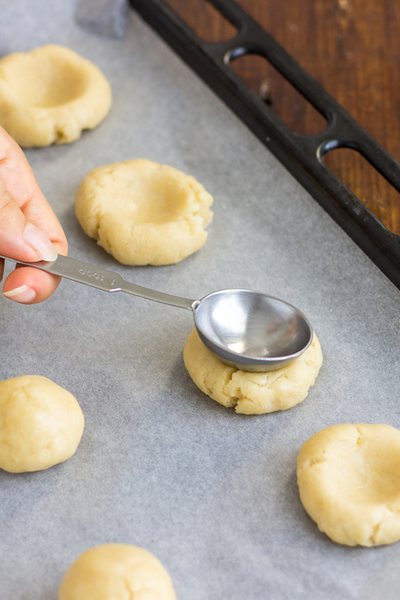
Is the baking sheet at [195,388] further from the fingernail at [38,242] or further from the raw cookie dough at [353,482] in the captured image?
the fingernail at [38,242]

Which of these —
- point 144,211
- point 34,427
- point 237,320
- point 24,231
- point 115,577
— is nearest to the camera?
point 115,577

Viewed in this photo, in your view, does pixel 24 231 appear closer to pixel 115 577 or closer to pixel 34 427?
pixel 34 427

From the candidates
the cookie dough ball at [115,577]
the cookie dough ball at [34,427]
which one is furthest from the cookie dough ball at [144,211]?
the cookie dough ball at [115,577]

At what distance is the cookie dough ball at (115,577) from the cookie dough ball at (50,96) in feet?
5.08

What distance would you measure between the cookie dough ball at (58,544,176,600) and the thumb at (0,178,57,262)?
2.45 feet

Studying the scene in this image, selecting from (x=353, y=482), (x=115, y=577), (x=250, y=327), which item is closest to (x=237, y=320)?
(x=250, y=327)

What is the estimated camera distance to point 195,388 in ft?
5.16

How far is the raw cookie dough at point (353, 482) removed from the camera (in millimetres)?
1248

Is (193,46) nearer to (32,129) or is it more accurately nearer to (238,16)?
(238,16)

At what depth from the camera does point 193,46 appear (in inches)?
89.2

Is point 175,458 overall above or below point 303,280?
below

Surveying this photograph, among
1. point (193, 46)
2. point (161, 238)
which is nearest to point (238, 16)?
point (193, 46)

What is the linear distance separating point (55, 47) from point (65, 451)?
69.1 inches

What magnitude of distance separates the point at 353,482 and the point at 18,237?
3.42ft
